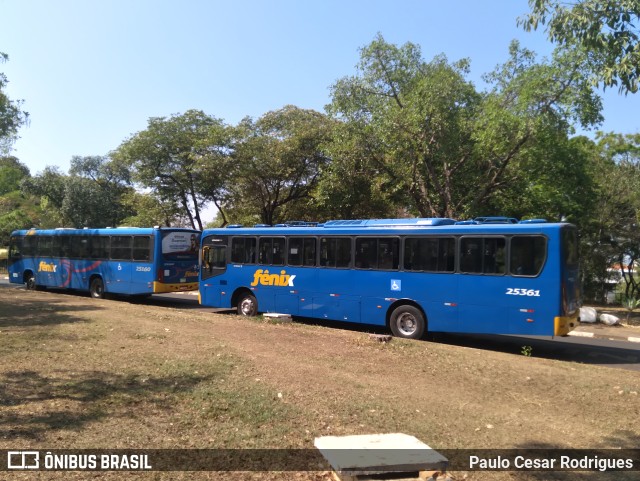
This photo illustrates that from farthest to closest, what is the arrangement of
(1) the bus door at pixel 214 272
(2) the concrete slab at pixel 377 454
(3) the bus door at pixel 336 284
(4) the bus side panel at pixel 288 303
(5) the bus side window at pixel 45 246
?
(5) the bus side window at pixel 45 246 → (1) the bus door at pixel 214 272 → (4) the bus side panel at pixel 288 303 → (3) the bus door at pixel 336 284 → (2) the concrete slab at pixel 377 454

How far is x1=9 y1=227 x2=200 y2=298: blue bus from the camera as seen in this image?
1722 cm

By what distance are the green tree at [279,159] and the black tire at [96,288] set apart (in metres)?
8.35

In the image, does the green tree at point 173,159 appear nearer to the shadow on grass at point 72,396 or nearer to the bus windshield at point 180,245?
the bus windshield at point 180,245

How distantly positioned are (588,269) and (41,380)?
84.1ft

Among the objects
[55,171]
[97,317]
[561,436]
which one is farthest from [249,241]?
[55,171]

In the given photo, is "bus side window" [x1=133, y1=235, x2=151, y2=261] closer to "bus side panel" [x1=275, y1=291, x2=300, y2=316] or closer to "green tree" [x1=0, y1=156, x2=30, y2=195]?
"bus side panel" [x1=275, y1=291, x2=300, y2=316]

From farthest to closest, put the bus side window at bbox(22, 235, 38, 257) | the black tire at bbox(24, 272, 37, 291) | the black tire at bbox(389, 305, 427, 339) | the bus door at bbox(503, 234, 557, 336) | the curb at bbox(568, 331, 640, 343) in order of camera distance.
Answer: the black tire at bbox(24, 272, 37, 291)
the bus side window at bbox(22, 235, 38, 257)
the curb at bbox(568, 331, 640, 343)
the black tire at bbox(389, 305, 427, 339)
the bus door at bbox(503, 234, 557, 336)

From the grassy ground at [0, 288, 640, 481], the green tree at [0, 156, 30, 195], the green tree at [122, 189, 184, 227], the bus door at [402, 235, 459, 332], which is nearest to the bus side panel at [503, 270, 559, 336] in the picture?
the grassy ground at [0, 288, 640, 481]

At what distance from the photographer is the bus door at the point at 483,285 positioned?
10273mm

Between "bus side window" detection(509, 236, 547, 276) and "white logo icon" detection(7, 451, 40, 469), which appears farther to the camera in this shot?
"bus side window" detection(509, 236, 547, 276)

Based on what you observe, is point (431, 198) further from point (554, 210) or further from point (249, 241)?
point (249, 241)

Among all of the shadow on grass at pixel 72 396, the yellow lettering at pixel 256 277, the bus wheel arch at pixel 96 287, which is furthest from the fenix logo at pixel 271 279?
the bus wheel arch at pixel 96 287

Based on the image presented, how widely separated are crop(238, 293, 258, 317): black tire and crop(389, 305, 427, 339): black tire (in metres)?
4.43

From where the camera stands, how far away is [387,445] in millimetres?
4277
